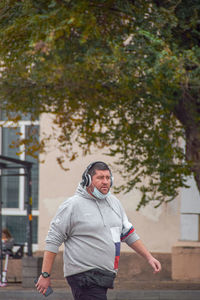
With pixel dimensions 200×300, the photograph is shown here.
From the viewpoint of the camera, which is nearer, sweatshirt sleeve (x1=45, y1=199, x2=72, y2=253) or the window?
sweatshirt sleeve (x1=45, y1=199, x2=72, y2=253)

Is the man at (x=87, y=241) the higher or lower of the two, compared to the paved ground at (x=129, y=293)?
higher

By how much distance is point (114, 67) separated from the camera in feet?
35.4

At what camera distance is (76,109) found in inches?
518

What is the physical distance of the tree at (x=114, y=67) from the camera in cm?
1033

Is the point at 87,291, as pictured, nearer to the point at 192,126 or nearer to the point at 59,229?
the point at 59,229

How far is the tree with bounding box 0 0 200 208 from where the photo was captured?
1033 cm

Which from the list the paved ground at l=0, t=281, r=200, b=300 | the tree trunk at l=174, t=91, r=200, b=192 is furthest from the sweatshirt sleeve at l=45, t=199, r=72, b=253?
the paved ground at l=0, t=281, r=200, b=300

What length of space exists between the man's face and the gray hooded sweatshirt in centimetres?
14

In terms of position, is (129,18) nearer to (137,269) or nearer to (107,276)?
(107,276)

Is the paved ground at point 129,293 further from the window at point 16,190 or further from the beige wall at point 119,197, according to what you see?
the window at point 16,190

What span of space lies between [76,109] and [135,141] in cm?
137

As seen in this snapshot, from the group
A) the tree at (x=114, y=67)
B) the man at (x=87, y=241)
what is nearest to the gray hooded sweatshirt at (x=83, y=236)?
the man at (x=87, y=241)

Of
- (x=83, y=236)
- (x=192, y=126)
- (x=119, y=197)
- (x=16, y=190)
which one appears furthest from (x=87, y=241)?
(x=16, y=190)

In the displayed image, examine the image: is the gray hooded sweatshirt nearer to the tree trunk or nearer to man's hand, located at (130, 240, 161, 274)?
man's hand, located at (130, 240, 161, 274)
